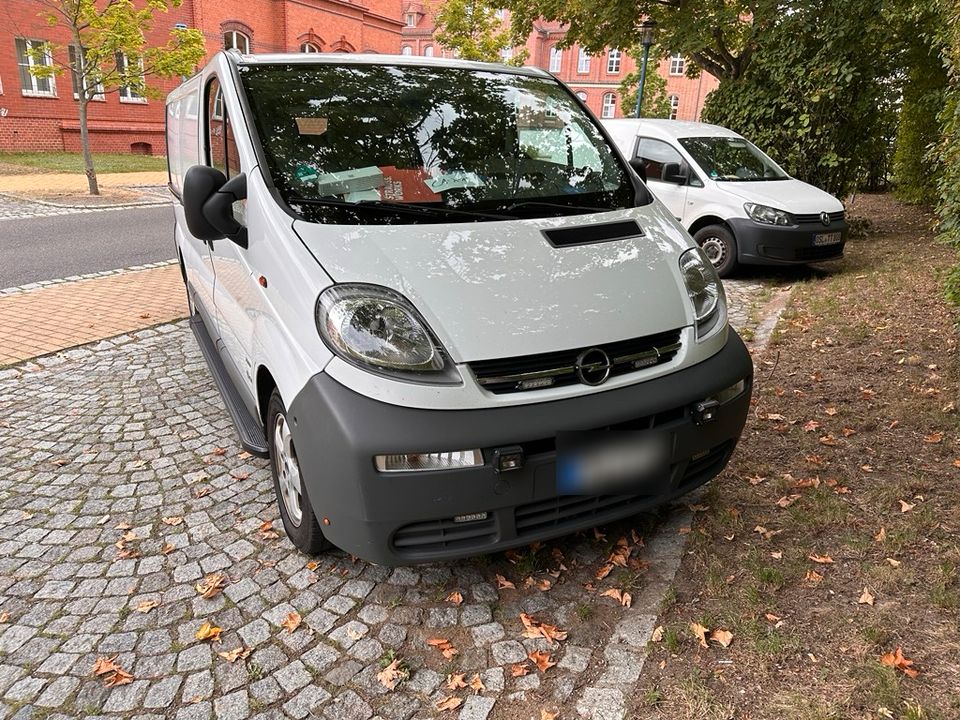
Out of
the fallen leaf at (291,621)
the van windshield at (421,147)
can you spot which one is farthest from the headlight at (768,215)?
the fallen leaf at (291,621)

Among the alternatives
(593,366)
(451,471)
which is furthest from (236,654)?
(593,366)

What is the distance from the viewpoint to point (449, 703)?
2.37m

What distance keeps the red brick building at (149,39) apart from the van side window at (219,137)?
16650 mm

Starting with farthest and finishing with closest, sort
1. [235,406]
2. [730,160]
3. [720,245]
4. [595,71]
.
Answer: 1. [595,71]
2. [730,160]
3. [720,245]
4. [235,406]

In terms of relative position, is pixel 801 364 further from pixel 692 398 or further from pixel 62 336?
pixel 62 336

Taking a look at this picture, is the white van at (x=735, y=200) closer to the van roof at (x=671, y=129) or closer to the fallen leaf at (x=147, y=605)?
the van roof at (x=671, y=129)

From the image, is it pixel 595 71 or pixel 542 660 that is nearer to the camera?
pixel 542 660

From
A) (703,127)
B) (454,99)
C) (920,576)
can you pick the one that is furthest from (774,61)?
(920,576)

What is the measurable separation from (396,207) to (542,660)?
188 centimetres

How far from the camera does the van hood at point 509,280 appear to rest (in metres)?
2.50

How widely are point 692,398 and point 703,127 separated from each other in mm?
8071

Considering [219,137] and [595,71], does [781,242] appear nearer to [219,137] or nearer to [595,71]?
[219,137]

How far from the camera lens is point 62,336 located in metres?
6.09

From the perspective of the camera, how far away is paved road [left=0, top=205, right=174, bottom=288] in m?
8.68
